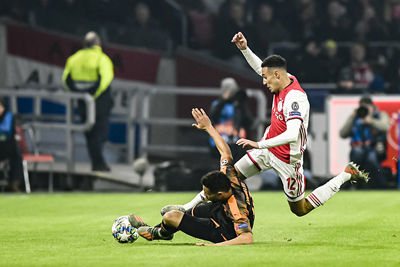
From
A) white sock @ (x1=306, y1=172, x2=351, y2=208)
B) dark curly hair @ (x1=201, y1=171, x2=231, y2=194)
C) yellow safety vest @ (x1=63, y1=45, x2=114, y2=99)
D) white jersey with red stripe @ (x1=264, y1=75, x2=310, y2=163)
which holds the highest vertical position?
yellow safety vest @ (x1=63, y1=45, x2=114, y2=99)

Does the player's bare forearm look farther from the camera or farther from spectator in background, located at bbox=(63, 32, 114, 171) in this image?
spectator in background, located at bbox=(63, 32, 114, 171)

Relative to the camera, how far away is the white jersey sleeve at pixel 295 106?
400 inches

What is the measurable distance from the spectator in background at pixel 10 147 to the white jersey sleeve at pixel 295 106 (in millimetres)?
9750

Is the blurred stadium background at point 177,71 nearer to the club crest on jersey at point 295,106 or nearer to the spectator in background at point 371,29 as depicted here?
the spectator in background at point 371,29

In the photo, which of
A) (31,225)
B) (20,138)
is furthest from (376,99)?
(31,225)

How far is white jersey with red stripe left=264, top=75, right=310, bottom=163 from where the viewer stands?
1020cm

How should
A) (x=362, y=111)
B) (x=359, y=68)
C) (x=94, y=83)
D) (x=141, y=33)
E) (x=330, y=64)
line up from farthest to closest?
(x=141, y=33) → (x=330, y=64) → (x=359, y=68) → (x=94, y=83) → (x=362, y=111)

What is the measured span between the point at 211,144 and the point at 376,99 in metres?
3.70

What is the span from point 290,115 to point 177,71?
1365cm

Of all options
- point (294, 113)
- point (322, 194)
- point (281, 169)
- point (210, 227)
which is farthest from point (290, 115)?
point (210, 227)

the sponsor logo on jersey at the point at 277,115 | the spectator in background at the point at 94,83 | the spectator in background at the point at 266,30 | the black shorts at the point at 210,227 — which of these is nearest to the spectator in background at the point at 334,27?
the spectator in background at the point at 266,30

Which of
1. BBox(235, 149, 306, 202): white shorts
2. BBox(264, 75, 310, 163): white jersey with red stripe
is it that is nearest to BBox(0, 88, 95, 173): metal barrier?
BBox(235, 149, 306, 202): white shorts

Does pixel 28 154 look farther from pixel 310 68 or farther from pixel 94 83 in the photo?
pixel 310 68

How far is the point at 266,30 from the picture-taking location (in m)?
23.7
